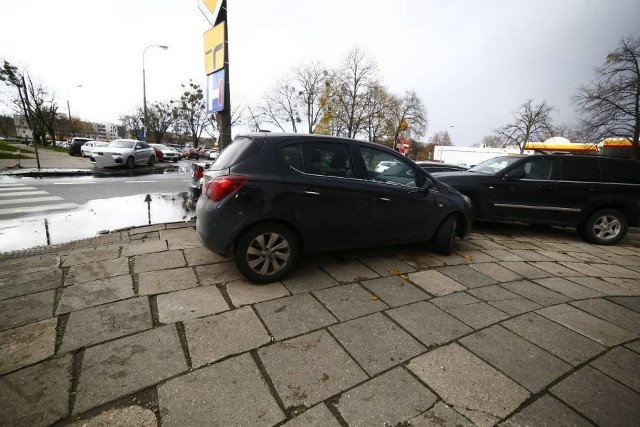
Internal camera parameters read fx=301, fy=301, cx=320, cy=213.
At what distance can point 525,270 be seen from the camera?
423 cm

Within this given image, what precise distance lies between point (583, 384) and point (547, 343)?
18.3 inches

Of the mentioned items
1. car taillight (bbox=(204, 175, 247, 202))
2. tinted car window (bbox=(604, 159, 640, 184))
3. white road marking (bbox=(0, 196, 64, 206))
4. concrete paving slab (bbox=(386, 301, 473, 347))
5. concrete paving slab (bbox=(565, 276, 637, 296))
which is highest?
tinted car window (bbox=(604, 159, 640, 184))

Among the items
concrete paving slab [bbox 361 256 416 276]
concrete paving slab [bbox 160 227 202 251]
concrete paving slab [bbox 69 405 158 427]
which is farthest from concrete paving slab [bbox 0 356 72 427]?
concrete paving slab [bbox 361 256 416 276]

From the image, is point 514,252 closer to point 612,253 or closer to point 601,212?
point 612,253

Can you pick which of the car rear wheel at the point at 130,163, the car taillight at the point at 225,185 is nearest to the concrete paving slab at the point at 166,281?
the car taillight at the point at 225,185

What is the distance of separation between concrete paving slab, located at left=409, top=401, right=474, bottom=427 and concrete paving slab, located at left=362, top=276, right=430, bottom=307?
122 centimetres

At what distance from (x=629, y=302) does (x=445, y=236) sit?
81.2 inches

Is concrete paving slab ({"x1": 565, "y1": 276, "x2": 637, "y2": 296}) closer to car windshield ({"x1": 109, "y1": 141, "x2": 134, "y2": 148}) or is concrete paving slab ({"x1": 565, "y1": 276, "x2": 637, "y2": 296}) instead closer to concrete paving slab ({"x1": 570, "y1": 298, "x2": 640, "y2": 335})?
concrete paving slab ({"x1": 570, "y1": 298, "x2": 640, "y2": 335})

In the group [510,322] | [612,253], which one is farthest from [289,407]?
[612,253]

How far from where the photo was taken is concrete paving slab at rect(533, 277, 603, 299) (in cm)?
353

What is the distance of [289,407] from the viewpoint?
179 centimetres

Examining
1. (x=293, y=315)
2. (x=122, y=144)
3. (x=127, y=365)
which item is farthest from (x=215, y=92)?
(x=122, y=144)

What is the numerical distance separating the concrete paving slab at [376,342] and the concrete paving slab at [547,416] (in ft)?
2.28

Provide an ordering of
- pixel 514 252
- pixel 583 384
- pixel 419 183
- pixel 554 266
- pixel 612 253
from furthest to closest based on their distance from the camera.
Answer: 1. pixel 612 253
2. pixel 514 252
3. pixel 554 266
4. pixel 419 183
5. pixel 583 384
